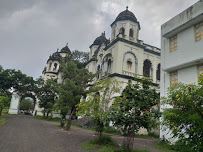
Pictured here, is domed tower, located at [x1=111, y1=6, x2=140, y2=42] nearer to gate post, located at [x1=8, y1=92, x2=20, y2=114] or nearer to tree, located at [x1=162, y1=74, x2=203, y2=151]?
tree, located at [x1=162, y1=74, x2=203, y2=151]

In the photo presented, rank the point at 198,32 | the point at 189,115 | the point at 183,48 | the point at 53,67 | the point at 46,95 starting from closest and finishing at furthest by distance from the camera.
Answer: the point at 189,115 < the point at 198,32 < the point at 183,48 < the point at 46,95 < the point at 53,67

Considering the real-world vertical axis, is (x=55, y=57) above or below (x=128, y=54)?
above

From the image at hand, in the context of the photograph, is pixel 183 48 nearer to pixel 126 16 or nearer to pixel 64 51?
pixel 126 16

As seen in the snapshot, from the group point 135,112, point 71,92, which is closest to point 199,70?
point 135,112

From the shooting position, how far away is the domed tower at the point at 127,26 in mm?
19109

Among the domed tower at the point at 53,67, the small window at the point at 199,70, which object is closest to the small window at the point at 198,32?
the small window at the point at 199,70

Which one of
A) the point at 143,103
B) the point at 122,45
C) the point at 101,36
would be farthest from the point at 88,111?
the point at 101,36

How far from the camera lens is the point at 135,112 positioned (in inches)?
233

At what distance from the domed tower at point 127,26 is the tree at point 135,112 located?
13869mm

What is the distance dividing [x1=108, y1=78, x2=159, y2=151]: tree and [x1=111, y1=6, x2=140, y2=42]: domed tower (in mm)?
13869

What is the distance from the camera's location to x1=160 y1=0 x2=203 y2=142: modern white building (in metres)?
8.56

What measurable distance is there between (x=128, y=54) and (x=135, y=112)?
42.9 feet

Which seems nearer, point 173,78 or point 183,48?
point 183,48

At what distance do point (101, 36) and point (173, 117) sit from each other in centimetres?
2534
